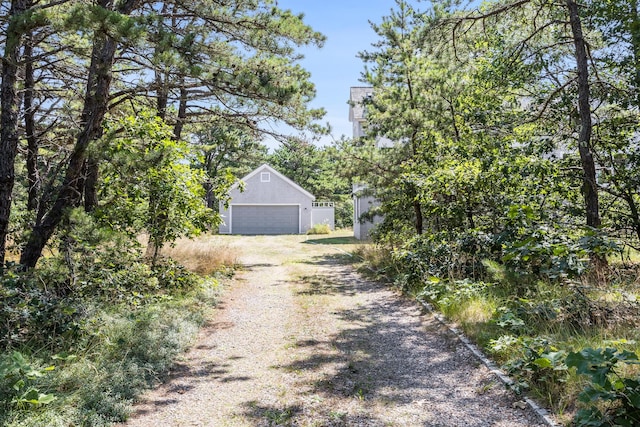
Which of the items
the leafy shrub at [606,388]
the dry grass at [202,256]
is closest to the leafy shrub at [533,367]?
the leafy shrub at [606,388]

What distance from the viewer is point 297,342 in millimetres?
5734

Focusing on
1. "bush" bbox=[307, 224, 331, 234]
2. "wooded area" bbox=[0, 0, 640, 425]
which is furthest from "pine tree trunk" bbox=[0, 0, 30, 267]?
"bush" bbox=[307, 224, 331, 234]

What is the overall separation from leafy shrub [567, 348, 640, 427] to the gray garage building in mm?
26096

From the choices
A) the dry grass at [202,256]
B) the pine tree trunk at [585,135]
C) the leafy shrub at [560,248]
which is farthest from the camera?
the dry grass at [202,256]

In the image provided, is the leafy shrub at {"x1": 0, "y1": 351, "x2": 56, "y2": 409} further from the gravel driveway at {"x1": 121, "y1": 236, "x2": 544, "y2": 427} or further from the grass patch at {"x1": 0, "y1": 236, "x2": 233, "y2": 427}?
the gravel driveway at {"x1": 121, "y1": 236, "x2": 544, "y2": 427}

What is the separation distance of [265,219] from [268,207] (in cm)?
83

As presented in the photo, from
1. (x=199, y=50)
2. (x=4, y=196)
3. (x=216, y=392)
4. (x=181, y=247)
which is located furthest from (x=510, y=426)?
(x=181, y=247)

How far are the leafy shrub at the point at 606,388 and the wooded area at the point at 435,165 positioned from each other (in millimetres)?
13

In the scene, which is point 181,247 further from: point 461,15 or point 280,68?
point 461,15

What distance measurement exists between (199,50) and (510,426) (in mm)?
5716

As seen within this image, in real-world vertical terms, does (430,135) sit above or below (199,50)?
below

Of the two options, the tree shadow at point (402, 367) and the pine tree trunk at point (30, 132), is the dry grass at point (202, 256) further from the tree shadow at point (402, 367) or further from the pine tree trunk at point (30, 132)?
the tree shadow at point (402, 367)

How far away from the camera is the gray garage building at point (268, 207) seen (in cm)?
2848

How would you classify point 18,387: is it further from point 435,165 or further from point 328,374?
point 435,165
